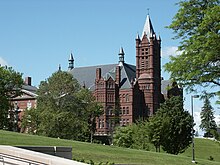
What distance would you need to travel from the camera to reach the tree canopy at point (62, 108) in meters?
60.5

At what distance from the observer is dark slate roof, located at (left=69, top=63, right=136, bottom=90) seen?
411 feet

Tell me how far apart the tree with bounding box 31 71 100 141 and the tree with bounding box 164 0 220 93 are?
42.3 metres

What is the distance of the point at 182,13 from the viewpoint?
62.7 ft

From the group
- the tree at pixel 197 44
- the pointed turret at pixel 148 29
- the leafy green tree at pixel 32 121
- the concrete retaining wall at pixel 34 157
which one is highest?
the pointed turret at pixel 148 29

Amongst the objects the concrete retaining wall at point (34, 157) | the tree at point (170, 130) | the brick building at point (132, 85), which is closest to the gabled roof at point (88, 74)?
the brick building at point (132, 85)

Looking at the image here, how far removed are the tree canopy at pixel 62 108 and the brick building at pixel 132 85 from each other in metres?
38.1

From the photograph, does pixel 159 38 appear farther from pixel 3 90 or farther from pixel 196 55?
pixel 196 55

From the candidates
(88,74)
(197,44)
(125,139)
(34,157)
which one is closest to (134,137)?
(125,139)

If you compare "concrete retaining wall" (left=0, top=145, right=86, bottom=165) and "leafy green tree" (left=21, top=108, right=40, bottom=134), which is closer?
"concrete retaining wall" (left=0, top=145, right=86, bottom=165)

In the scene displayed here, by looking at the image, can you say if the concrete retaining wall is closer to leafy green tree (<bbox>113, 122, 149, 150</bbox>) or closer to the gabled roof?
leafy green tree (<bbox>113, 122, 149, 150</bbox>)

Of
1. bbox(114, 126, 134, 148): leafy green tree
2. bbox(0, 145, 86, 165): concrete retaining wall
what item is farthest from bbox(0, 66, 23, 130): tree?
bbox(0, 145, 86, 165): concrete retaining wall

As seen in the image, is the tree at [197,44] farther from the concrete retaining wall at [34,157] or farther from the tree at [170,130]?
the tree at [170,130]

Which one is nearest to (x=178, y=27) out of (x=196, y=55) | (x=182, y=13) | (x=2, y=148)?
(x=182, y=13)

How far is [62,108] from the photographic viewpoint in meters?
70.8
